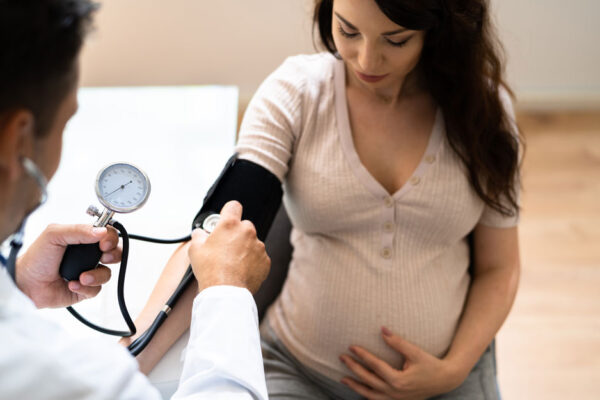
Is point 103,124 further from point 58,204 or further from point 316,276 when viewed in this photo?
point 316,276

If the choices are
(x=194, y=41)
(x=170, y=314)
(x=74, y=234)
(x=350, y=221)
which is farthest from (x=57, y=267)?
(x=194, y=41)

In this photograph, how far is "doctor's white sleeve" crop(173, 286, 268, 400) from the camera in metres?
0.83

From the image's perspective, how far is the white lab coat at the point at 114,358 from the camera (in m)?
0.67

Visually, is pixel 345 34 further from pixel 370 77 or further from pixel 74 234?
pixel 74 234

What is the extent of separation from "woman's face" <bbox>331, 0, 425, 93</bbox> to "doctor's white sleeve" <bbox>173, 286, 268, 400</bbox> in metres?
0.47

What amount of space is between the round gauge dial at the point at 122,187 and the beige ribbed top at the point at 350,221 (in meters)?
0.22

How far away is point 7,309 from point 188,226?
53 cm

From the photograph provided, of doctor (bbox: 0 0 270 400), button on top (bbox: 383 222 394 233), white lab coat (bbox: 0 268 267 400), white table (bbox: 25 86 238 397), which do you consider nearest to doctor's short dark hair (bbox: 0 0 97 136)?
doctor (bbox: 0 0 270 400)

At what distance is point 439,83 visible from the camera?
1250 millimetres

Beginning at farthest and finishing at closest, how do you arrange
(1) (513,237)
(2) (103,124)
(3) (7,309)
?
(2) (103,124)
(1) (513,237)
(3) (7,309)

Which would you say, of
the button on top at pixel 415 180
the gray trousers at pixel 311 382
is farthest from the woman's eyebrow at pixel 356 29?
the gray trousers at pixel 311 382

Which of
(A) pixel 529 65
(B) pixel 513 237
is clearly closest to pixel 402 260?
(B) pixel 513 237

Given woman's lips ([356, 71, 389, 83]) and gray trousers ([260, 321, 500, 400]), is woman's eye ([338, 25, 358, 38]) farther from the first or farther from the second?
gray trousers ([260, 321, 500, 400])

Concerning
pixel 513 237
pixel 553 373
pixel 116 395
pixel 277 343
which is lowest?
pixel 553 373
